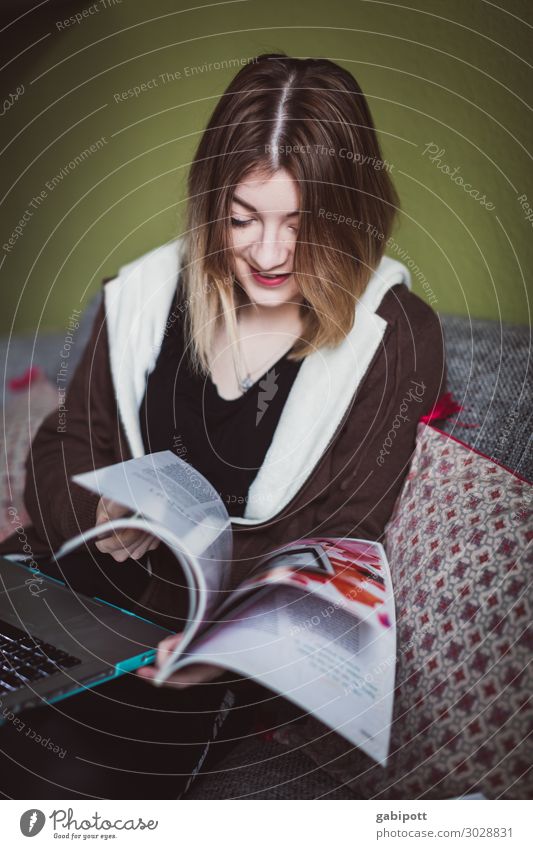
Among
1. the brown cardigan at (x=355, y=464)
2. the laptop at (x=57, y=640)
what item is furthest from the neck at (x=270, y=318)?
the laptop at (x=57, y=640)

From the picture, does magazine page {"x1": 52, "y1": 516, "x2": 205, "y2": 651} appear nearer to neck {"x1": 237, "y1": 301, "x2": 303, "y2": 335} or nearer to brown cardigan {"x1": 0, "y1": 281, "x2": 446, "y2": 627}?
brown cardigan {"x1": 0, "y1": 281, "x2": 446, "y2": 627}

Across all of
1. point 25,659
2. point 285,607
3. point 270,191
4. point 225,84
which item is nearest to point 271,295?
point 270,191

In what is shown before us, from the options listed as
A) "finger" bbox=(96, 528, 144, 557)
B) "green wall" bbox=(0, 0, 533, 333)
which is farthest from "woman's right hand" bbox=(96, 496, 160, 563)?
"green wall" bbox=(0, 0, 533, 333)

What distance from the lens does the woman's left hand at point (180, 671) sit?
76cm

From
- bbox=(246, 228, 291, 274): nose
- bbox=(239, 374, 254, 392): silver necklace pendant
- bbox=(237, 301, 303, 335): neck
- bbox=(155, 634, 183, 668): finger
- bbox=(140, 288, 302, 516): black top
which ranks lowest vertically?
bbox=(155, 634, 183, 668): finger

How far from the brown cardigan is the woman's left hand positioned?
0.13 metres

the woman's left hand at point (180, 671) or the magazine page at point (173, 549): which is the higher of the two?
the magazine page at point (173, 549)

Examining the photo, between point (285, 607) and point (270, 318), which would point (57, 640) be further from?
point (270, 318)

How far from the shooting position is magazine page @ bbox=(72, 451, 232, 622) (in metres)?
0.80

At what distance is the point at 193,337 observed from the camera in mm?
937

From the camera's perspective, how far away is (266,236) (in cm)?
83

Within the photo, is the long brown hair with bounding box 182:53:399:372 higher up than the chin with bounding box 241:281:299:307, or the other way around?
the long brown hair with bounding box 182:53:399:372

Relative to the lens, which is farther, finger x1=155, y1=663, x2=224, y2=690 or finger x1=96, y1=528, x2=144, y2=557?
finger x1=96, y1=528, x2=144, y2=557

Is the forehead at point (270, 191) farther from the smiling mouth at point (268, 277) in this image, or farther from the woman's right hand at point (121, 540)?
the woman's right hand at point (121, 540)
